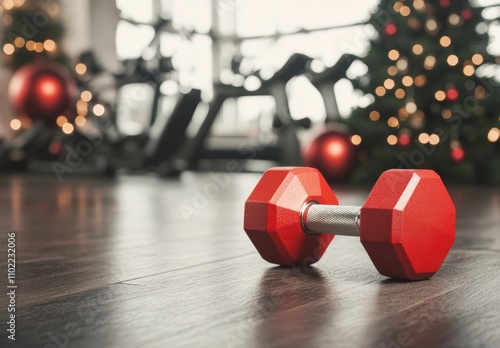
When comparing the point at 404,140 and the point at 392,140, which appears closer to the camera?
the point at 404,140

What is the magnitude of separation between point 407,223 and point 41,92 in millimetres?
4199

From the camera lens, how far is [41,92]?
4.66 meters

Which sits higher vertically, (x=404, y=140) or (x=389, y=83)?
(x=389, y=83)

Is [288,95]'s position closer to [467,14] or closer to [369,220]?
[467,14]

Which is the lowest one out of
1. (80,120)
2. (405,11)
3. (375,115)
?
(80,120)

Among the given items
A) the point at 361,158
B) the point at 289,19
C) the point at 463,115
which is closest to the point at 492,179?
the point at 463,115

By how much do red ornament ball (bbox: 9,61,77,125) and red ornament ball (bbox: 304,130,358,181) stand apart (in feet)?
6.35

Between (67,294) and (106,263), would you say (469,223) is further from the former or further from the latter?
(67,294)

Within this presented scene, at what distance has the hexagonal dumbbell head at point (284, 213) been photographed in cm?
100

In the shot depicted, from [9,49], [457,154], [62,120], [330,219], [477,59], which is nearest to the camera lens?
[330,219]

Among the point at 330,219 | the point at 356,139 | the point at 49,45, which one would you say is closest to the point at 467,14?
the point at 356,139

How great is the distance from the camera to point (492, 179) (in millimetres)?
3775

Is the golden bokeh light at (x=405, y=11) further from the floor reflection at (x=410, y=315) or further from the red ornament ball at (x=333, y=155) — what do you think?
the floor reflection at (x=410, y=315)

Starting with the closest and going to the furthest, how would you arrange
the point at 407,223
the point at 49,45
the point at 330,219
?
the point at 407,223, the point at 330,219, the point at 49,45
